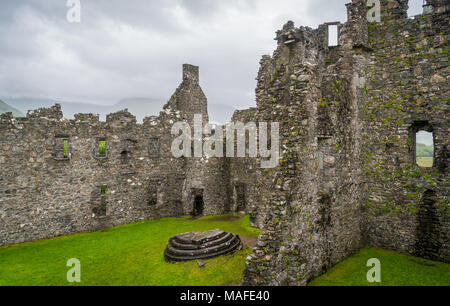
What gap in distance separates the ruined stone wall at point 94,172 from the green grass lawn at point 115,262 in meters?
1.13

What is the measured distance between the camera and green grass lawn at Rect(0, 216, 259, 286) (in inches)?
358

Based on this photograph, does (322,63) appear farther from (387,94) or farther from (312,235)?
(312,235)

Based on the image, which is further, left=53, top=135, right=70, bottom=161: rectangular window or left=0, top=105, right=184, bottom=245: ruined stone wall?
left=53, top=135, right=70, bottom=161: rectangular window

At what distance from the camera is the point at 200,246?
10.7 metres

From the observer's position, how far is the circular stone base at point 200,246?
34.2ft

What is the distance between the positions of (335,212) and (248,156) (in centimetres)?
859

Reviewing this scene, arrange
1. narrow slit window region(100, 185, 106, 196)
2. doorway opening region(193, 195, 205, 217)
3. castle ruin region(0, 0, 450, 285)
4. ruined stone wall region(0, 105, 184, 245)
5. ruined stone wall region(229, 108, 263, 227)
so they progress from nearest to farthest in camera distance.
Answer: castle ruin region(0, 0, 450, 285) < ruined stone wall region(0, 105, 184, 245) < narrow slit window region(100, 185, 106, 196) < ruined stone wall region(229, 108, 263, 227) < doorway opening region(193, 195, 205, 217)

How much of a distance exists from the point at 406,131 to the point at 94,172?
48.5 ft

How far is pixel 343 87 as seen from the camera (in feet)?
32.3

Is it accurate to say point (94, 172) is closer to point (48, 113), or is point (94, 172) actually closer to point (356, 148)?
point (48, 113)

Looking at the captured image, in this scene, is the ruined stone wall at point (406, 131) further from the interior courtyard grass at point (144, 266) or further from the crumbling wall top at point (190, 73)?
the crumbling wall top at point (190, 73)

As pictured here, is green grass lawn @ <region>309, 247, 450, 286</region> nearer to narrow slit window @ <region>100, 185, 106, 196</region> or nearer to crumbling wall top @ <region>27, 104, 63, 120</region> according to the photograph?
narrow slit window @ <region>100, 185, 106, 196</region>

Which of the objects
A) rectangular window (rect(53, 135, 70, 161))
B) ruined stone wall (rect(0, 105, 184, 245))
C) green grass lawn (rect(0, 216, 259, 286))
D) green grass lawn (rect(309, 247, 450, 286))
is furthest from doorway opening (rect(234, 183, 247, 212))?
rectangular window (rect(53, 135, 70, 161))

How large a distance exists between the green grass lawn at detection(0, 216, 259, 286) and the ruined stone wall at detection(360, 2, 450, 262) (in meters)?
5.84
